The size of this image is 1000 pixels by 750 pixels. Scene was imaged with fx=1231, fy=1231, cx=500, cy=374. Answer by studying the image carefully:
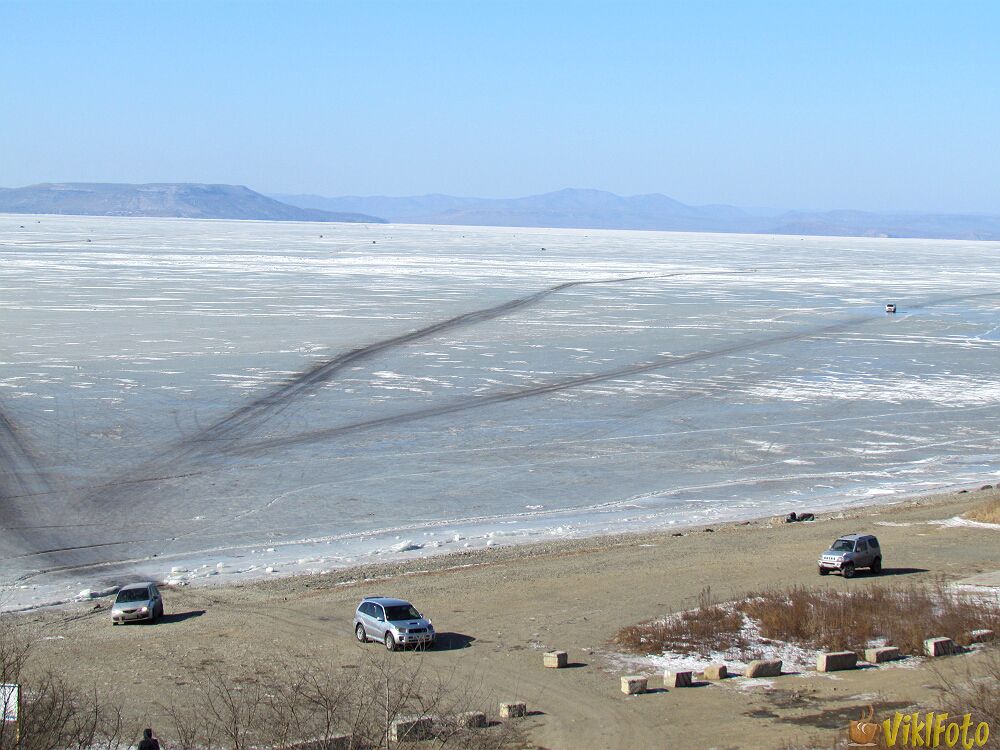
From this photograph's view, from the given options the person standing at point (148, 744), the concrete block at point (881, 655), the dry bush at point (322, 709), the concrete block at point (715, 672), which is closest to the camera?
the person standing at point (148, 744)

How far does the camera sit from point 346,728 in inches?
505

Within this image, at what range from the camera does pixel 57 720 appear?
1071 cm

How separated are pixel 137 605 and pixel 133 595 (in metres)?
0.31

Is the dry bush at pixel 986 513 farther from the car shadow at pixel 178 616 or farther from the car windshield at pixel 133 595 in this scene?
the car windshield at pixel 133 595

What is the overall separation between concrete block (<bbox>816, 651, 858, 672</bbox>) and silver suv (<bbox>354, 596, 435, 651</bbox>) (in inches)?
200

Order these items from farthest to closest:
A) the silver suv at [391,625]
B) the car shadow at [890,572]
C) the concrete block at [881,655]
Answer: the car shadow at [890,572], the silver suv at [391,625], the concrete block at [881,655]

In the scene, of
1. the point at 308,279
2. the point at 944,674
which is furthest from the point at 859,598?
the point at 308,279

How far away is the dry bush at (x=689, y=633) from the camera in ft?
54.3

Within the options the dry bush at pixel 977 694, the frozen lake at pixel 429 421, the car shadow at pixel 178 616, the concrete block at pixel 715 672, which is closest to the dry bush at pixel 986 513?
the frozen lake at pixel 429 421

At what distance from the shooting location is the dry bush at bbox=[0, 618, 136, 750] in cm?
1051

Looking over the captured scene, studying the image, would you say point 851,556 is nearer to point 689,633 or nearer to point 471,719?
point 689,633

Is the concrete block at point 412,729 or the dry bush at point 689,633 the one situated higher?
the concrete block at point 412,729

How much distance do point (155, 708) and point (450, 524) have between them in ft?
36.1

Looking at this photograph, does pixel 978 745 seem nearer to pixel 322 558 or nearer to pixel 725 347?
pixel 322 558
